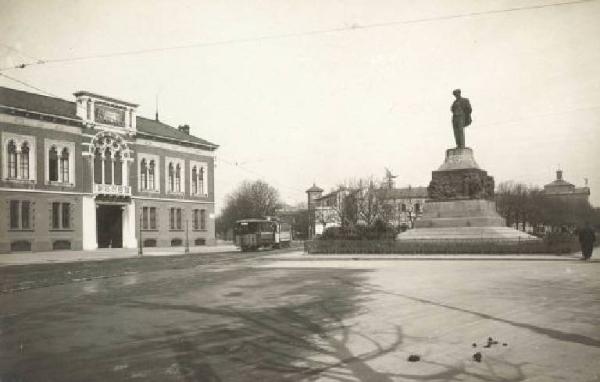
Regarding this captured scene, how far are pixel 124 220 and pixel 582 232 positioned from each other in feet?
134

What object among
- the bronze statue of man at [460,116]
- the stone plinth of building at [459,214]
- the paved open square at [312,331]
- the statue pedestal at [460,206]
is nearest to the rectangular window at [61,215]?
the statue pedestal at [460,206]

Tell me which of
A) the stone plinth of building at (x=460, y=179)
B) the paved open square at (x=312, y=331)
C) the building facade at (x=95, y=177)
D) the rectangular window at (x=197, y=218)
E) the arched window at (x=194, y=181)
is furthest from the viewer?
the arched window at (x=194, y=181)

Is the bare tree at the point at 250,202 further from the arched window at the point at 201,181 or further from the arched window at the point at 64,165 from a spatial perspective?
the arched window at the point at 64,165

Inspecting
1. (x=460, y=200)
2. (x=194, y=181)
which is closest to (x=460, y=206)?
(x=460, y=200)

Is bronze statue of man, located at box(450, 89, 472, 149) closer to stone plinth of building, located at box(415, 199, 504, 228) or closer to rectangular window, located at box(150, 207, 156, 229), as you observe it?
stone plinth of building, located at box(415, 199, 504, 228)

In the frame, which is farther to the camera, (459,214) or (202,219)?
(202,219)

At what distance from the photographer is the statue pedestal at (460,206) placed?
2898 cm

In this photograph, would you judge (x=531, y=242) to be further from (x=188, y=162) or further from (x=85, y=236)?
(x=188, y=162)

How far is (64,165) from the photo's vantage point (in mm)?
46562

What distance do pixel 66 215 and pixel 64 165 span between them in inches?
167

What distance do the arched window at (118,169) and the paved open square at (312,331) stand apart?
36.9 m

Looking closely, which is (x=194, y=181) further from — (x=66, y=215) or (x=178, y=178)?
(x=66, y=215)

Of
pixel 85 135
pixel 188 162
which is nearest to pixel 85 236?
A: pixel 85 135

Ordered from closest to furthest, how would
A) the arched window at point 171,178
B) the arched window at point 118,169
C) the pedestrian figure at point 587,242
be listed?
the pedestrian figure at point 587,242 < the arched window at point 118,169 < the arched window at point 171,178
